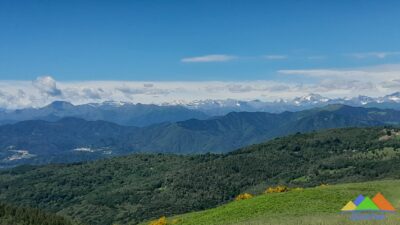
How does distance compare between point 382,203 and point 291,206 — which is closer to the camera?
point 382,203

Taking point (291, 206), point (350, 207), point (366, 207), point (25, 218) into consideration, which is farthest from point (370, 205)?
point (25, 218)

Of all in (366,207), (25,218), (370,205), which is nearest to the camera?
(366,207)

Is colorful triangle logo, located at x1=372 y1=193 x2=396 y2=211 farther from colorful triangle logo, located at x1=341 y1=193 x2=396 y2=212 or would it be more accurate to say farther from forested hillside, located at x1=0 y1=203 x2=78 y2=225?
forested hillside, located at x1=0 y1=203 x2=78 y2=225

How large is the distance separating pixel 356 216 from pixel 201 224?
23.1 m

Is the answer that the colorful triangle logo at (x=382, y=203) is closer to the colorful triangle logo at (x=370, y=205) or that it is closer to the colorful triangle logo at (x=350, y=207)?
the colorful triangle logo at (x=370, y=205)

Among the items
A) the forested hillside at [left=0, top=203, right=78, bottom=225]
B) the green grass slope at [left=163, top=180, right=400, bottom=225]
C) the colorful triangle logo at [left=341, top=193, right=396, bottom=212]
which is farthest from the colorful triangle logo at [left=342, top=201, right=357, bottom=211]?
the forested hillside at [left=0, top=203, right=78, bottom=225]

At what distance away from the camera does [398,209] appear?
57.1 m

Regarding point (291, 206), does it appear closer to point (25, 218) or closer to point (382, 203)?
point (382, 203)

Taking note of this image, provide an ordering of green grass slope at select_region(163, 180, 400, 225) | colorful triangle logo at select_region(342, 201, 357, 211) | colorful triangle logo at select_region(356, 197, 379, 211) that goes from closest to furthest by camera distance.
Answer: colorful triangle logo at select_region(356, 197, 379, 211) < colorful triangle logo at select_region(342, 201, 357, 211) < green grass slope at select_region(163, 180, 400, 225)

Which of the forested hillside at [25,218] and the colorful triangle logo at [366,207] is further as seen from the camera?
the forested hillside at [25,218]

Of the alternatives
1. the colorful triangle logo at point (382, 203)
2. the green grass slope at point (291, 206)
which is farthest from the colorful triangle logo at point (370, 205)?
the green grass slope at point (291, 206)

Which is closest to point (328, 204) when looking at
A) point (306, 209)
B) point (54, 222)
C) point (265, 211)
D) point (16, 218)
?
point (306, 209)

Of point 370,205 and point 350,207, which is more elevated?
point 370,205

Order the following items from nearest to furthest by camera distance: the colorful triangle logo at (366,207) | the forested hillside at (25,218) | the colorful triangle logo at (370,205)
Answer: the colorful triangle logo at (366,207) → the colorful triangle logo at (370,205) → the forested hillside at (25,218)
